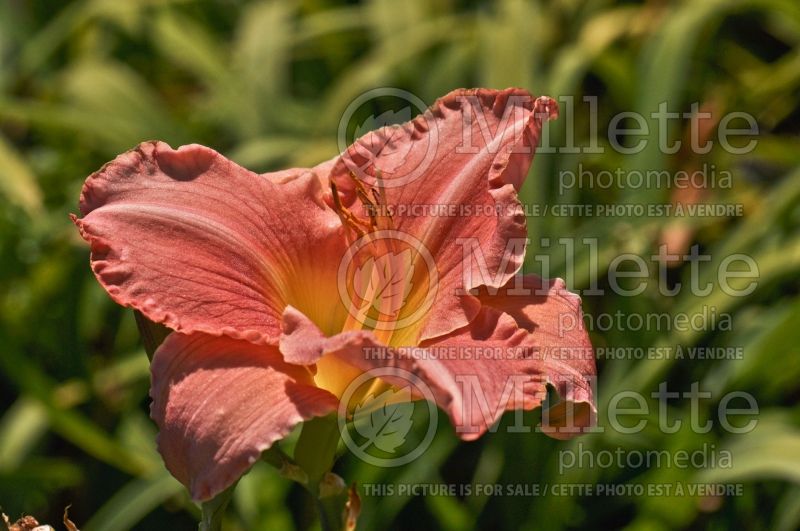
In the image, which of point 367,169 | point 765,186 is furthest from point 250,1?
point 367,169

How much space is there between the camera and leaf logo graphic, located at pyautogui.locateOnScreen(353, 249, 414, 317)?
0.71 metres

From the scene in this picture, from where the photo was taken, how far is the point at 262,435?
1.79 ft

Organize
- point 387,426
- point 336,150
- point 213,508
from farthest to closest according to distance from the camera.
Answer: point 336,150, point 387,426, point 213,508

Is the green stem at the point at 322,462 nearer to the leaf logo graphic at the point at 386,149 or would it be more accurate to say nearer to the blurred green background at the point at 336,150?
the leaf logo graphic at the point at 386,149

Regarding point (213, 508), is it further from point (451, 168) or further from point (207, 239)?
point (451, 168)

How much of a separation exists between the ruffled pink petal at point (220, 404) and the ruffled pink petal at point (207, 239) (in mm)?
15

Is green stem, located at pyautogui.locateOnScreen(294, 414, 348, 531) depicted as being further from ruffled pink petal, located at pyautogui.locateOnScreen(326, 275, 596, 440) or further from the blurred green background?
the blurred green background

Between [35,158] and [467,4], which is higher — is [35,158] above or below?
below

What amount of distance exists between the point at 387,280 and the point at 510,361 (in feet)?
0.46

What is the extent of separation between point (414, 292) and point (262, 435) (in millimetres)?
193

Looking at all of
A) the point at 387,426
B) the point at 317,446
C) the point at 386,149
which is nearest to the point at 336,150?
the point at 387,426

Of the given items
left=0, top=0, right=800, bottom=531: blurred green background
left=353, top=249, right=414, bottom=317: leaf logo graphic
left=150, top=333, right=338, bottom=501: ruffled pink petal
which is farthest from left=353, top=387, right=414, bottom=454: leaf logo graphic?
left=150, top=333, right=338, bottom=501: ruffled pink petal

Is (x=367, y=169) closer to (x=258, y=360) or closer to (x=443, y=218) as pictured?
(x=443, y=218)

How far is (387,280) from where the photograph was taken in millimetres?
708
